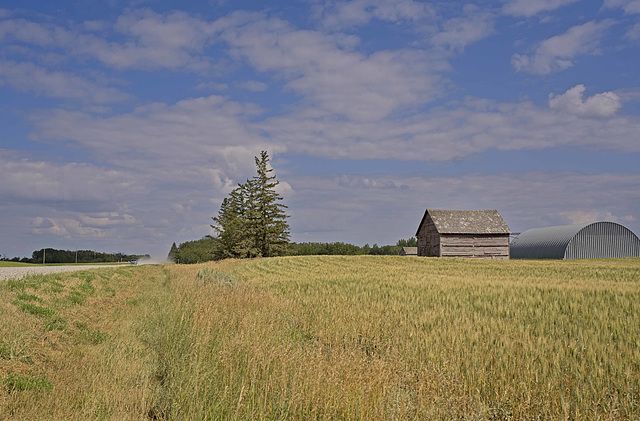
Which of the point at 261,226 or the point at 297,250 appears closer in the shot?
the point at 261,226

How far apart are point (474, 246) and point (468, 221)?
3275 mm

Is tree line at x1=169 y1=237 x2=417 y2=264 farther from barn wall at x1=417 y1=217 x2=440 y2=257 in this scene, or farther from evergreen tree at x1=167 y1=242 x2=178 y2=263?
barn wall at x1=417 y1=217 x2=440 y2=257

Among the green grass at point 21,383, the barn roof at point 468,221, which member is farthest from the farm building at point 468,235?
the green grass at point 21,383

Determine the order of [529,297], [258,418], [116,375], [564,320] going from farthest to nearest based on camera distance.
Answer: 1. [529,297]
2. [564,320]
3. [116,375]
4. [258,418]

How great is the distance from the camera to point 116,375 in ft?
22.7

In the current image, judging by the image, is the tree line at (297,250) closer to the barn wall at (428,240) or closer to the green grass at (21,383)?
the barn wall at (428,240)

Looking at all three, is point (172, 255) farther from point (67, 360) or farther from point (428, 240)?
point (67, 360)

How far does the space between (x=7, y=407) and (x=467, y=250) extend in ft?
174

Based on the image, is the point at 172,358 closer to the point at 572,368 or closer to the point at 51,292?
the point at 572,368

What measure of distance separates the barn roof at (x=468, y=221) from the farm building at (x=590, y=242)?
1210 centimetres

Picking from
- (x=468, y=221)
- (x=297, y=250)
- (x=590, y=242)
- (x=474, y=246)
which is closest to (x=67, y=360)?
(x=474, y=246)

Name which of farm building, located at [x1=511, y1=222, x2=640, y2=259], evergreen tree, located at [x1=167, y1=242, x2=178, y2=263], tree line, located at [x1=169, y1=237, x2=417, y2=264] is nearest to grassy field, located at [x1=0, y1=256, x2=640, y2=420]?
farm building, located at [x1=511, y1=222, x2=640, y2=259]

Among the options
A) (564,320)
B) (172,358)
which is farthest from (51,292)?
(564,320)

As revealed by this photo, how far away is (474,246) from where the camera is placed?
5412cm
